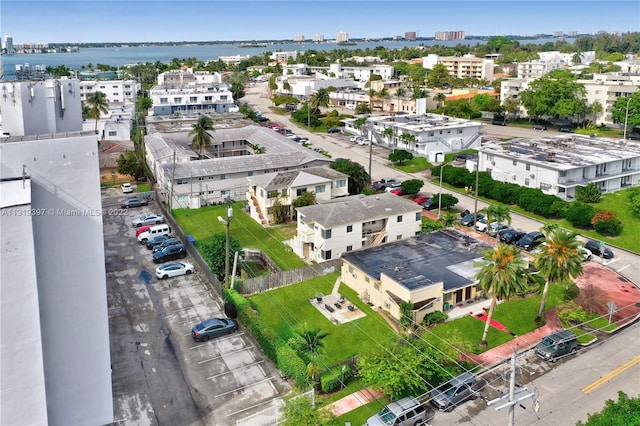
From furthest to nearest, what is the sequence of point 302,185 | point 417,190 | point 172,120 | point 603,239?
point 172,120 → point 417,190 → point 302,185 → point 603,239

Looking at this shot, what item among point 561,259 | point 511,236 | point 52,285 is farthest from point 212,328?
point 511,236

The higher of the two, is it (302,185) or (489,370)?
(302,185)

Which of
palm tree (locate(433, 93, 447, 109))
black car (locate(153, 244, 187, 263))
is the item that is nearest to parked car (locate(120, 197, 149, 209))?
black car (locate(153, 244, 187, 263))

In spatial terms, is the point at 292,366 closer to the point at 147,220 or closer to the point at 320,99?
the point at 147,220

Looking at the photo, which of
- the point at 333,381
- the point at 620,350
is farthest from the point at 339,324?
the point at 620,350

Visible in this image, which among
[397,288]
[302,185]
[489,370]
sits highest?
[302,185]

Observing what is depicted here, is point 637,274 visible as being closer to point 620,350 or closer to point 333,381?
point 620,350

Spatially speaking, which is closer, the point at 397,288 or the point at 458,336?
the point at 458,336

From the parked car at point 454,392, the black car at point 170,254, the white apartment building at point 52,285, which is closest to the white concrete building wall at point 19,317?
the white apartment building at point 52,285
